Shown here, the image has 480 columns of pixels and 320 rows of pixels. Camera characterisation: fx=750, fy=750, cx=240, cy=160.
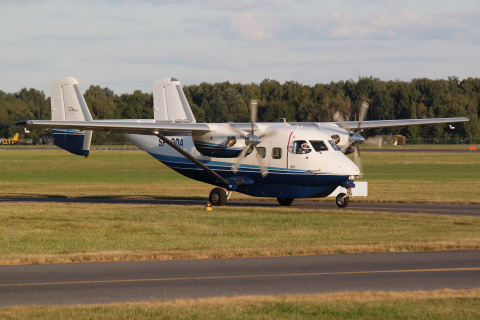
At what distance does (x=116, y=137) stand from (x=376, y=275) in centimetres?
15138

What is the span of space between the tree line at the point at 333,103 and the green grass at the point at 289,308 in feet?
347

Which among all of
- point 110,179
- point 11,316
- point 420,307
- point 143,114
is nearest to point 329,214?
point 420,307

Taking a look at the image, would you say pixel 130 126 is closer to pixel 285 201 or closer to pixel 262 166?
pixel 262 166

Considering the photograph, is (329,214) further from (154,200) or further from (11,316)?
(11,316)

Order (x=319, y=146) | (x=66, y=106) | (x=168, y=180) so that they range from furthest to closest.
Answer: (x=168, y=180) < (x=66, y=106) < (x=319, y=146)

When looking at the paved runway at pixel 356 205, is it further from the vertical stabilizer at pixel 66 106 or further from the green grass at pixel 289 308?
the green grass at pixel 289 308

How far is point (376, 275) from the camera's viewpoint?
52.6 ft

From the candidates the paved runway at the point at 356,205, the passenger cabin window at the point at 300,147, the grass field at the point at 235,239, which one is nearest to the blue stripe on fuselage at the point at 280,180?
the passenger cabin window at the point at 300,147

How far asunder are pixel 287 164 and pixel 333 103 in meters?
104

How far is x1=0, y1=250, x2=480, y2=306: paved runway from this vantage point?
14266mm

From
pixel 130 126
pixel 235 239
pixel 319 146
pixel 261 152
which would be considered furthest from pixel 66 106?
pixel 235 239

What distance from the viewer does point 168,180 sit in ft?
189

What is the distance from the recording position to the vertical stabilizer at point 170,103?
41.2 meters

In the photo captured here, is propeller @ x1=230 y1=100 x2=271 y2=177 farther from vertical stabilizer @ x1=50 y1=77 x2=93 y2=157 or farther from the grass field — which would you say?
vertical stabilizer @ x1=50 y1=77 x2=93 y2=157
